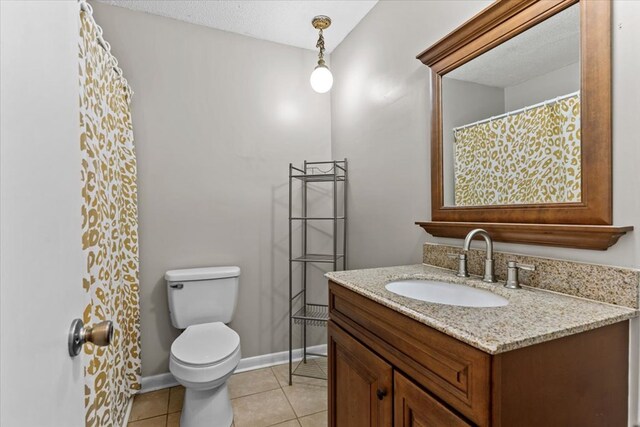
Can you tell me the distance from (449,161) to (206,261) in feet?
5.55

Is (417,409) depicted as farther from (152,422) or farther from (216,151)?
(216,151)

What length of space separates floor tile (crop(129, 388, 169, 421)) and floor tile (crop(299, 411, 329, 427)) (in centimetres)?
83

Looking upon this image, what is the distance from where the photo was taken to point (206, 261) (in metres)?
2.22

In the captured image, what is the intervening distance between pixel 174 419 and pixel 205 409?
0.30 meters

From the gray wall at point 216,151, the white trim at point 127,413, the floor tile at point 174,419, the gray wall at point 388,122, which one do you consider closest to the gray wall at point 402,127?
the gray wall at point 388,122

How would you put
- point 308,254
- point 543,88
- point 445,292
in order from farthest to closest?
1. point 308,254
2. point 445,292
3. point 543,88

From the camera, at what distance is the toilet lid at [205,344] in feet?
5.25

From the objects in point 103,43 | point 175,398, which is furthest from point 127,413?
point 103,43

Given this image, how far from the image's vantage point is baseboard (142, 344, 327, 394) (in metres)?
2.08

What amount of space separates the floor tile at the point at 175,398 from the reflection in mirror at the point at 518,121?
195 cm

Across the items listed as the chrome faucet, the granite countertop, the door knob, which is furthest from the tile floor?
the door knob

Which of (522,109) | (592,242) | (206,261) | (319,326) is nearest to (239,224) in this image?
(206,261)

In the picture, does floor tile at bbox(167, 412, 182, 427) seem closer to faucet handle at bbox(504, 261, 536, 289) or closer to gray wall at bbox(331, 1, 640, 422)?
gray wall at bbox(331, 1, 640, 422)

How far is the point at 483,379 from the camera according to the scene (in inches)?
27.5
